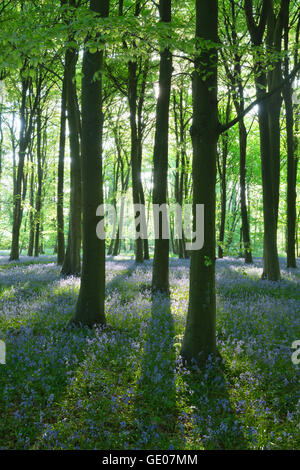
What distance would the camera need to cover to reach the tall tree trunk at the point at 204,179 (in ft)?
16.6

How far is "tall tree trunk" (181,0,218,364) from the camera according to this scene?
5.05 meters

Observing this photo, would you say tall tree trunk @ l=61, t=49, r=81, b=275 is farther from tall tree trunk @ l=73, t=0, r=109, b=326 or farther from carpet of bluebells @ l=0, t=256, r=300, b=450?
tall tree trunk @ l=73, t=0, r=109, b=326

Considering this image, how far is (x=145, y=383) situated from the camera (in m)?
4.62

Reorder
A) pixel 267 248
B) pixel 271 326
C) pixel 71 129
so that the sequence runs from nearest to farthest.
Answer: pixel 271 326 < pixel 267 248 < pixel 71 129

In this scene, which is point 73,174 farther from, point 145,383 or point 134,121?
point 145,383

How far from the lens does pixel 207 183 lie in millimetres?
5137

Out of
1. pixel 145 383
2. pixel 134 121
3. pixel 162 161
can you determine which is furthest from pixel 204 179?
pixel 134 121

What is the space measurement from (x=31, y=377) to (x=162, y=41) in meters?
5.48

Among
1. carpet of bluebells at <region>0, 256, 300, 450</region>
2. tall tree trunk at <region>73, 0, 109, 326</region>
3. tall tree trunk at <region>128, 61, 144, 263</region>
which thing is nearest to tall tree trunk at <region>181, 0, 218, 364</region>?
carpet of bluebells at <region>0, 256, 300, 450</region>

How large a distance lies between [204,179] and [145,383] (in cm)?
324

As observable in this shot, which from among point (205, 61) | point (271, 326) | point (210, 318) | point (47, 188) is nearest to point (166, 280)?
point (271, 326)

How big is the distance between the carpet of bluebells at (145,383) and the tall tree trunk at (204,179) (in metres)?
0.45
